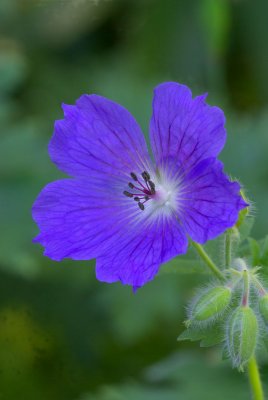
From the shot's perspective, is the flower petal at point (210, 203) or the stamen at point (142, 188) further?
the stamen at point (142, 188)

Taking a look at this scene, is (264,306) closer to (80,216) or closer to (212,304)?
(212,304)

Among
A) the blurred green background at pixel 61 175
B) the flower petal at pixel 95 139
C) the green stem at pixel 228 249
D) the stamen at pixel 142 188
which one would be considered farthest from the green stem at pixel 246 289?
the blurred green background at pixel 61 175

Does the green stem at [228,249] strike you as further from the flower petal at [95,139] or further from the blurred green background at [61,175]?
the blurred green background at [61,175]

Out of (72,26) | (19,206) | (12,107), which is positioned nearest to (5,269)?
(19,206)

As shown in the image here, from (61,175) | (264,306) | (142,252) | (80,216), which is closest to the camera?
(264,306)

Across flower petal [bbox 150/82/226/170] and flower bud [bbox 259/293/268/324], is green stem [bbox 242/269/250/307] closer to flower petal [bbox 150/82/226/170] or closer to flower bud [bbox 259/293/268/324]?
flower bud [bbox 259/293/268/324]

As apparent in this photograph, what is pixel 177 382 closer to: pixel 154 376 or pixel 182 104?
pixel 154 376

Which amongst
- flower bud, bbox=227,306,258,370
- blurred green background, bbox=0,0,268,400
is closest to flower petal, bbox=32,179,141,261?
flower bud, bbox=227,306,258,370

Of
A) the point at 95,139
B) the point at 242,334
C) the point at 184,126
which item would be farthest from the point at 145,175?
the point at 242,334
